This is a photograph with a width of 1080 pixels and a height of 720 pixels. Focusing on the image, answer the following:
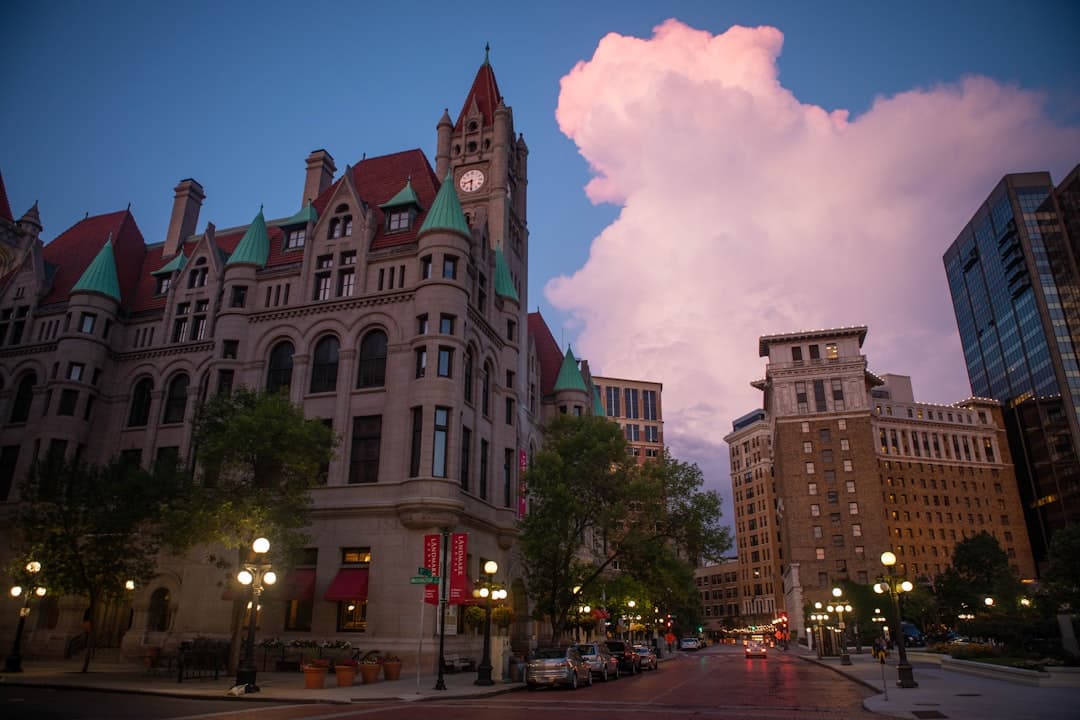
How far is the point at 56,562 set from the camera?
107ft

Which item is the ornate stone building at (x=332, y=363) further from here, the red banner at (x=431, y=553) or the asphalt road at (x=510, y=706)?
the asphalt road at (x=510, y=706)

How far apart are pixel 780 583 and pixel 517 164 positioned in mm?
123982

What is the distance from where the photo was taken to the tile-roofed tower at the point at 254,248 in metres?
43.7

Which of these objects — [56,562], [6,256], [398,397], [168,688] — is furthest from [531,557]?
[6,256]

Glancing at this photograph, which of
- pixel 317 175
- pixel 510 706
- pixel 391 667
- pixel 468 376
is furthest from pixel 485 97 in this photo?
pixel 510 706

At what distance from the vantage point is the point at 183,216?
55.1m

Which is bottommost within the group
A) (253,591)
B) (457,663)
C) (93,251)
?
(457,663)

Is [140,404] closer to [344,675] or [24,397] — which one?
[24,397]

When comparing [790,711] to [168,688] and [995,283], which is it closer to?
[168,688]

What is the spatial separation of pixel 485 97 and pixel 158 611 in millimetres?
42635

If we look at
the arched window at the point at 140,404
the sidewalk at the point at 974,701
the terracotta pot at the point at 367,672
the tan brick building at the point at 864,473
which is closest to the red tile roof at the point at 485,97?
the arched window at the point at 140,404

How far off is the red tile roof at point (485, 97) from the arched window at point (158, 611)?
3779 centimetres

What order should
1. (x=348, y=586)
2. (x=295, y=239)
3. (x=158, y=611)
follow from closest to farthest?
(x=348, y=586), (x=158, y=611), (x=295, y=239)

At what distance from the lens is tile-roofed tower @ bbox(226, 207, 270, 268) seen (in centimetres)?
4369
